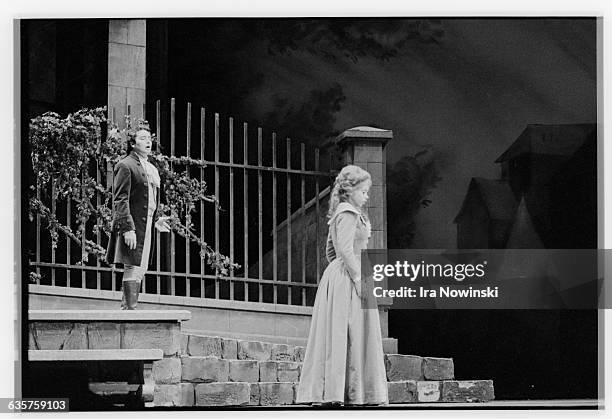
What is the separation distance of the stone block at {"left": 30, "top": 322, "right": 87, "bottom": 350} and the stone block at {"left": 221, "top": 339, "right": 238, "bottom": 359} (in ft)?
3.13

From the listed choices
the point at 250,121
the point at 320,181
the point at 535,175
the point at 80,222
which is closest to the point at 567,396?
the point at 535,175

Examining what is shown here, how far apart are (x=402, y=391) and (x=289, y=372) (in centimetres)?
80

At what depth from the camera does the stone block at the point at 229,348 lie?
886cm

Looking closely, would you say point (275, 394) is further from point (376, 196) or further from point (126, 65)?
point (126, 65)

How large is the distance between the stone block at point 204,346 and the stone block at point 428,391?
142cm

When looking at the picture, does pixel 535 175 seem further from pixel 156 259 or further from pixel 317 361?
pixel 156 259

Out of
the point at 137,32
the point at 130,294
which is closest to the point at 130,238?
the point at 130,294

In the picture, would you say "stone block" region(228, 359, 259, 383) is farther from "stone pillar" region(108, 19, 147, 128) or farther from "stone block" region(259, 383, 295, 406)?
"stone pillar" region(108, 19, 147, 128)

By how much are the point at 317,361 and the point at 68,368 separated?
1.71m

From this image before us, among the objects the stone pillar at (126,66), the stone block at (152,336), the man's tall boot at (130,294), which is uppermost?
the stone pillar at (126,66)

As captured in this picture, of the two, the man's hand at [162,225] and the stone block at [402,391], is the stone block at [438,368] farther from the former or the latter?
the man's hand at [162,225]

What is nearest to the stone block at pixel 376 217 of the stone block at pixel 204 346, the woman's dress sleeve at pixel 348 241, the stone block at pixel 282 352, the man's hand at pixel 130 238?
the woman's dress sleeve at pixel 348 241

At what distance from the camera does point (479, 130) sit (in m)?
8.95

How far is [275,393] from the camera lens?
29.1ft
